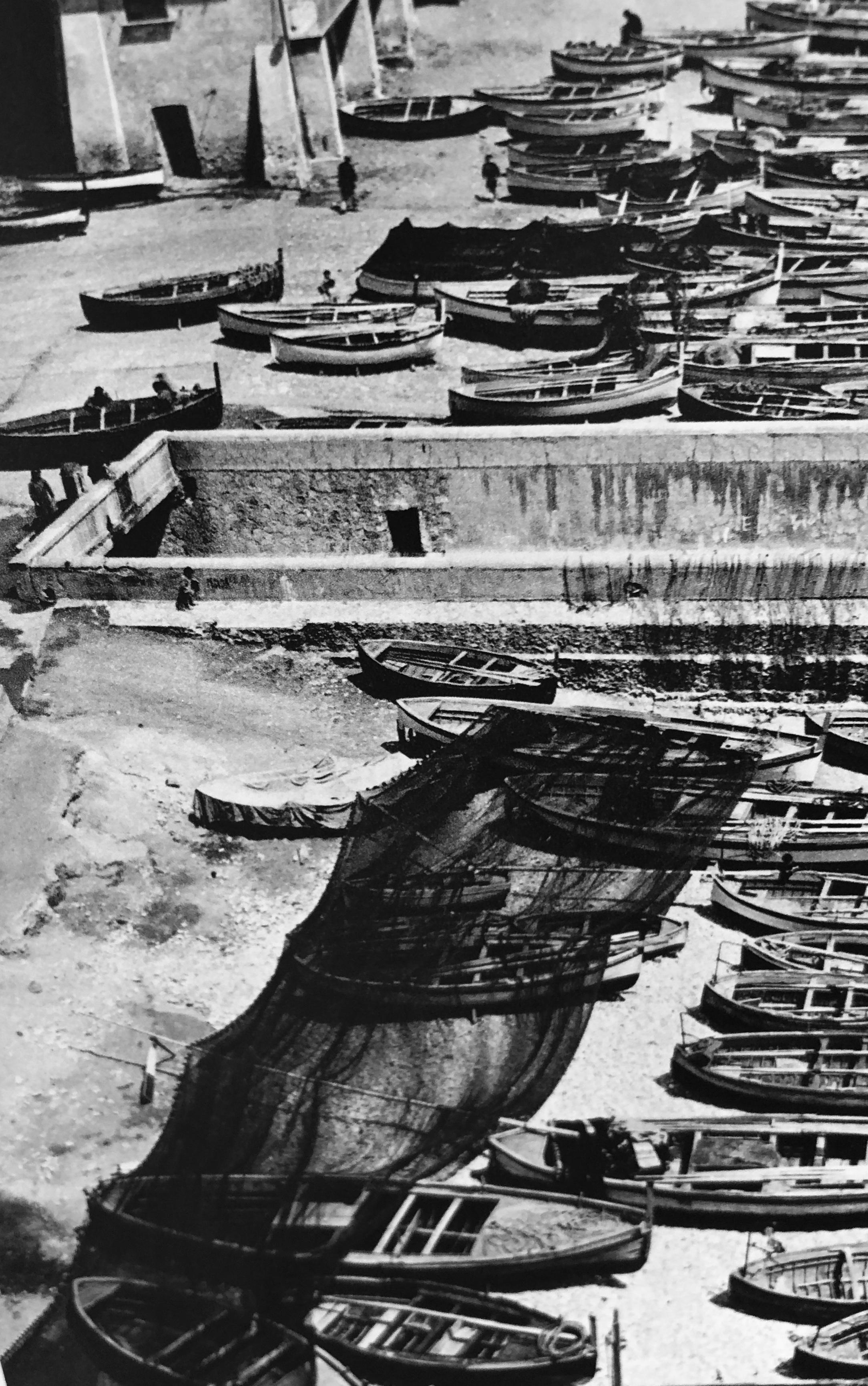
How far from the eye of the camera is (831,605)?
19984 mm

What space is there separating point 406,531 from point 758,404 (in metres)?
6.06

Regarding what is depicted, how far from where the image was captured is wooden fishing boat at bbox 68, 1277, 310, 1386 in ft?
38.1

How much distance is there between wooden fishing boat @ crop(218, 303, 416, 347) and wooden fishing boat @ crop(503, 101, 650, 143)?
11.0 meters

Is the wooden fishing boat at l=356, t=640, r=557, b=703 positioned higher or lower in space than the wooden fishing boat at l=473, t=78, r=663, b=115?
lower

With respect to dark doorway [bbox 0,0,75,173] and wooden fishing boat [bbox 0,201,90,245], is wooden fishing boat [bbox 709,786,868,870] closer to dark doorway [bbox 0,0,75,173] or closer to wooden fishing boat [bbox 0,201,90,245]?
wooden fishing boat [bbox 0,201,90,245]

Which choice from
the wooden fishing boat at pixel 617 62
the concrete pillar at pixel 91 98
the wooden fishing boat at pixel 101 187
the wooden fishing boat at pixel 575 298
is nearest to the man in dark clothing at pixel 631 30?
the wooden fishing boat at pixel 617 62

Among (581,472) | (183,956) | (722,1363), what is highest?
(581,472)

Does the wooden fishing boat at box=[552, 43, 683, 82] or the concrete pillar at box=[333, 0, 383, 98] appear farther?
the wooden fishing boat at box=[552, 43, 683, 82]

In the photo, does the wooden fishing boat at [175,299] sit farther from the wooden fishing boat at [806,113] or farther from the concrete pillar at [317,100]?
the wooden fishing boat at [806,113]

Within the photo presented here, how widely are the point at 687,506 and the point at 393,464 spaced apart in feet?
14.0

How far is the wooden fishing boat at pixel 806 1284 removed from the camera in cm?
1241

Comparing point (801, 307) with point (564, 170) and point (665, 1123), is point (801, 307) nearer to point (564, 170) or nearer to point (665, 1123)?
point (564, 170)

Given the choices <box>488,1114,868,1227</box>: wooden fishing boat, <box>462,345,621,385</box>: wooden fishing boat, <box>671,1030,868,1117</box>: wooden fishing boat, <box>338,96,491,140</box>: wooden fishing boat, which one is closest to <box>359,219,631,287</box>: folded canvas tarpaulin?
<box>462,345,621,385</box>: wooden fishing boat

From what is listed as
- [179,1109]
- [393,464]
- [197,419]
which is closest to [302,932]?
[179,1109]
